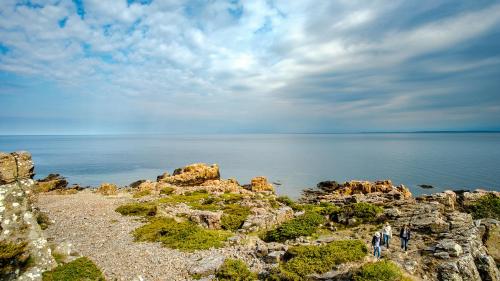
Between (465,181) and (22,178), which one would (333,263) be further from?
(465,181)

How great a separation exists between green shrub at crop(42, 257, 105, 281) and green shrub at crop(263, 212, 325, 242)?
14.8 meters

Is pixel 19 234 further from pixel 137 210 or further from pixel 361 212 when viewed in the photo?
pixel 361 212

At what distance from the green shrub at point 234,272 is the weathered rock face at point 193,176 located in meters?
47.5

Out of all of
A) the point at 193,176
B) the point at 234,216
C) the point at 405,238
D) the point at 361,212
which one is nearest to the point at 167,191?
the point at 193,176

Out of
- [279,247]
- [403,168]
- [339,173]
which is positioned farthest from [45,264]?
[403,168]

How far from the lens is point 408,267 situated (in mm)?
19219

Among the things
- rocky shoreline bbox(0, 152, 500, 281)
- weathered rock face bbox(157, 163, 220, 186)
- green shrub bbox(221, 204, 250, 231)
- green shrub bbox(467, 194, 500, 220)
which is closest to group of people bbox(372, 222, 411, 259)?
rocky shoreline bbox(0, 152, 500, 281)

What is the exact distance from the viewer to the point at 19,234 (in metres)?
15.3

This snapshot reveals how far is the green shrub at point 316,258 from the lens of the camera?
18.6 metres

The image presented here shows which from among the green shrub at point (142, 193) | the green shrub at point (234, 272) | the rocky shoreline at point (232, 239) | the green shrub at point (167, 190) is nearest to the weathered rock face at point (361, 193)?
the rocky shoreline at point (232, 239)

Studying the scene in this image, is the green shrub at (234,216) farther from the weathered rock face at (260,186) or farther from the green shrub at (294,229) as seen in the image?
the weathered rock face at (260,186)

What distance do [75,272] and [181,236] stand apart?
1098 centimetres

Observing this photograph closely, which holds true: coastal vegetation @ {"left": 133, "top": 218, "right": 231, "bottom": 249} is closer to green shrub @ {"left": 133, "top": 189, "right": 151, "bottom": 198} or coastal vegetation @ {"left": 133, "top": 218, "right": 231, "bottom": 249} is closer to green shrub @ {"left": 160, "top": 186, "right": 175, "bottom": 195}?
green shrub @ {"left": 133, "top": 189, "right": 151, "bottom": 198}

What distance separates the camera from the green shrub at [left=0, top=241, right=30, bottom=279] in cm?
1348
